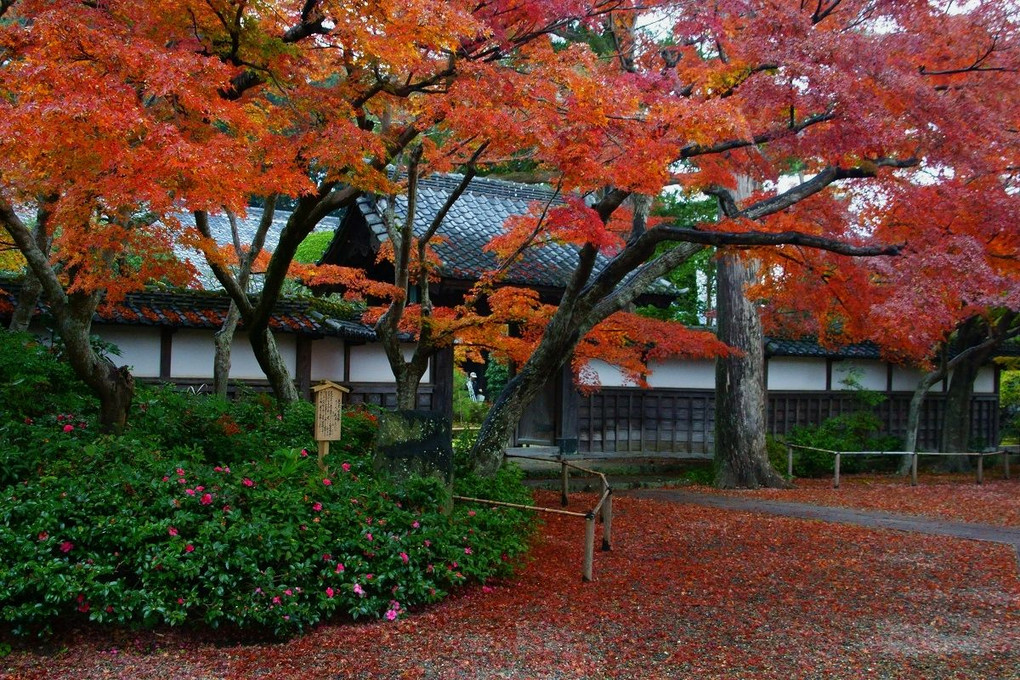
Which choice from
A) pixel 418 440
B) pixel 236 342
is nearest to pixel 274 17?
pixel 418 440

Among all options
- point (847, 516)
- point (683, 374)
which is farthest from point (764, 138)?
point (683, 374)

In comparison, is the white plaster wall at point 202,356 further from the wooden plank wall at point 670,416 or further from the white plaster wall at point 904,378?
the white plaster wall at point 904,378

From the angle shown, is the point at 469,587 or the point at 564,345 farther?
the point at 564,345

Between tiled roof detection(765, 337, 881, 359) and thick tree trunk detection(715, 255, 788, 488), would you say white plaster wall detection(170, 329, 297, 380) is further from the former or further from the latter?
tiled roof detection(765, 337, 881, 359)

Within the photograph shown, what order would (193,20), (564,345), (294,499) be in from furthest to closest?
(564,345) → (193,20) → (294,499)

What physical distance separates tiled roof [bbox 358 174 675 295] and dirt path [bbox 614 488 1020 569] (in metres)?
4.25

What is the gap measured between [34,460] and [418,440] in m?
2.92

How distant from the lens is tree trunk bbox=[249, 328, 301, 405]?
11.2 meters

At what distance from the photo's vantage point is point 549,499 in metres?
12.7

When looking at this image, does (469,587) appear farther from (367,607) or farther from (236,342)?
(236,342)

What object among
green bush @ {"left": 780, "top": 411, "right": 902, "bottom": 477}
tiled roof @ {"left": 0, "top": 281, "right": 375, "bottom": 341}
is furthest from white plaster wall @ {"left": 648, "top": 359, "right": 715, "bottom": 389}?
tiled roof @ {"left": 0, "top": 281, "right": 375, "bottom": 341}

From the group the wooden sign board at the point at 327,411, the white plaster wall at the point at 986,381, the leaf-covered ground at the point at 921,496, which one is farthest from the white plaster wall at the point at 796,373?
the wooden sign board at the point at 327,411

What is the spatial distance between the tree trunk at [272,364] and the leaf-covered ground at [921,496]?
24.7ft

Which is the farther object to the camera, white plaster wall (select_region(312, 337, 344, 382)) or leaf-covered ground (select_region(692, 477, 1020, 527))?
white plaster wall (select_region(312, 337, 344, 382))
